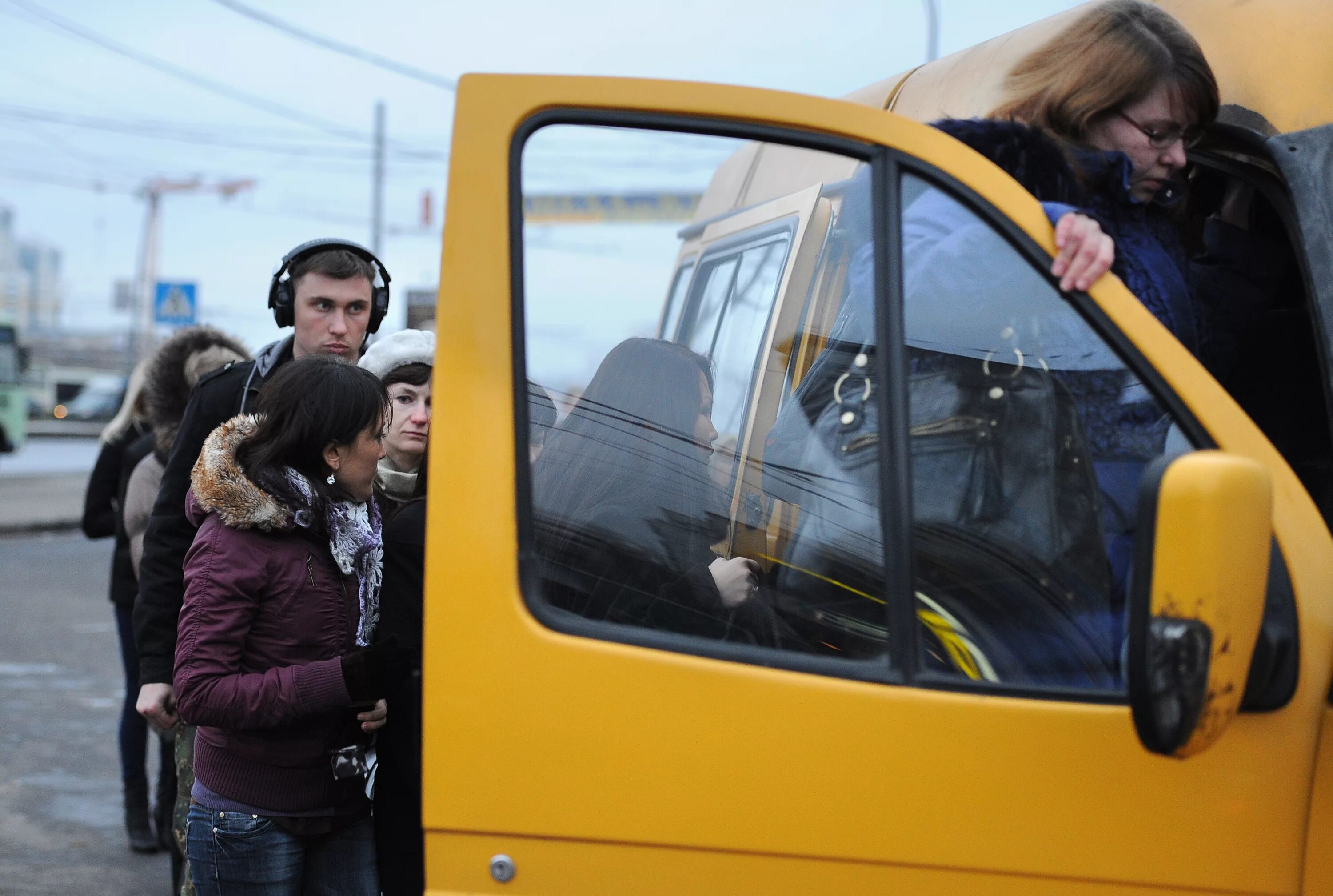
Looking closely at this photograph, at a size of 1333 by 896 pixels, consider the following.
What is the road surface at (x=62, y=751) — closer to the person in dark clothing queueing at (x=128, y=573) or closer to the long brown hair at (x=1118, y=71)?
the person in dark clothing queueing at (x=128, y=573)

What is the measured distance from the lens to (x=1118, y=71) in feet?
6.23

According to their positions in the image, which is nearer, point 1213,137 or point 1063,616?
point 1063,616

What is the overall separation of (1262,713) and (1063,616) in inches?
9.9

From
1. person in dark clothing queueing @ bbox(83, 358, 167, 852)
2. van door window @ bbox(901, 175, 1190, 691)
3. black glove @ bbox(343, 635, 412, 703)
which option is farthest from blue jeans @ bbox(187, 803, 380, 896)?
person in dark clothing queueing @ bbox(83, 358, 167, 852)

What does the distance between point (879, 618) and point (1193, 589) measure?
0.41 meters

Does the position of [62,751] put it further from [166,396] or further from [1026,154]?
[1026,154]

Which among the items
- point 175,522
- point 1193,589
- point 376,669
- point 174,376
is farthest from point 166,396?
point 1193,589

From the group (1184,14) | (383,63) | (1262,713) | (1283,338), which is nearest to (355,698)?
(1262,713)

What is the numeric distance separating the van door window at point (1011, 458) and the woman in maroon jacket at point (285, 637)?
999mm

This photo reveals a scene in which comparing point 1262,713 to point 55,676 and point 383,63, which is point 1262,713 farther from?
point 383,63

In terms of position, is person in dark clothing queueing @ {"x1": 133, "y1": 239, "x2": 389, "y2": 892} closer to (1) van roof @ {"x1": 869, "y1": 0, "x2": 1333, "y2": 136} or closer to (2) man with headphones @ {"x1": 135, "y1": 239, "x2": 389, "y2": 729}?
(2) man with headphones @ {"x1": 135, "y1": 239, "x2": 389, "y2": 729}

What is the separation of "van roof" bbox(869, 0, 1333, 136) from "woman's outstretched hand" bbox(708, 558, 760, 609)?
106cm

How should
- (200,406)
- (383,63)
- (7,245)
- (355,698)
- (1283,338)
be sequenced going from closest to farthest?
1. (355,698)
2. (1283,338)
3. (200,406)
4. (383,63)
5. (7,245)

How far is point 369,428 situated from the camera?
220cm
